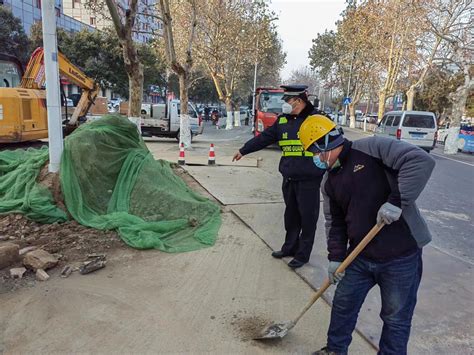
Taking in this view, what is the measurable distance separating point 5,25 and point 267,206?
29594 mm

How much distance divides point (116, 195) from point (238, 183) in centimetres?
350

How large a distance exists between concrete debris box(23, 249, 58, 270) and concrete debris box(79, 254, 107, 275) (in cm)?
30

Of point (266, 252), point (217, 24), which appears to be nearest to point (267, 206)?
point (266, 252)

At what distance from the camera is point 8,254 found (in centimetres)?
388

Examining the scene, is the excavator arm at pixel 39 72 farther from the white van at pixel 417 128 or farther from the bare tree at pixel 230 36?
the bare tree at pixel 230 36

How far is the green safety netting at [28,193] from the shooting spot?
196 inches

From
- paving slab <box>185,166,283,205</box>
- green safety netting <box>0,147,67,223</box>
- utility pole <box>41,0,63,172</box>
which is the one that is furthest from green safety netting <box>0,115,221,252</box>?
paving slab <box>185,166,283,205</box>

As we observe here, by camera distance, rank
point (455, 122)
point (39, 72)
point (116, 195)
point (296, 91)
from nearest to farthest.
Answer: point (296, 91), point (116, 195), point (39, 72), point (455, 122)

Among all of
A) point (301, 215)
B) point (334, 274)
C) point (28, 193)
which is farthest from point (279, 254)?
point (28, 193)

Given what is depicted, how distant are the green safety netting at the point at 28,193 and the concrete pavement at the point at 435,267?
2632mm

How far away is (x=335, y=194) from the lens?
8.03ft

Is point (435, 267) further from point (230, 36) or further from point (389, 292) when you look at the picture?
point (230, 36)

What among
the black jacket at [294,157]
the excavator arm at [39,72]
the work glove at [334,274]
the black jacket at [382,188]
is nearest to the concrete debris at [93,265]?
the black jacket at [294,157]

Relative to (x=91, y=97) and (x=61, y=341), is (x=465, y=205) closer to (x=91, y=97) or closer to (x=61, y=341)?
(x=61, y=341)
